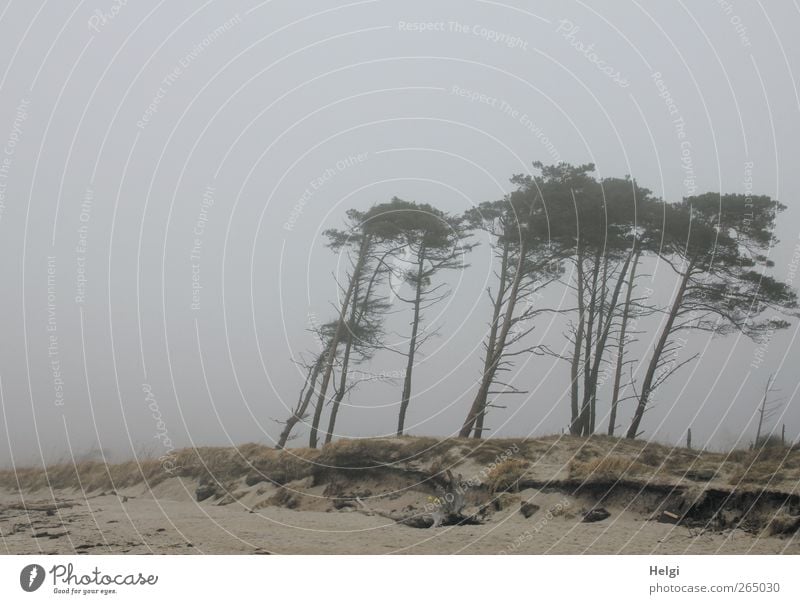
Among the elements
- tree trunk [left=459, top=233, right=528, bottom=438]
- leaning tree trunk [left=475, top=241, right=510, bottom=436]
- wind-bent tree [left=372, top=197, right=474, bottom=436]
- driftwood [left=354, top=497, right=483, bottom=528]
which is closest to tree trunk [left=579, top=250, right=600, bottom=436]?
tree trunk [left=459, top=233, right=528, bottom=438]

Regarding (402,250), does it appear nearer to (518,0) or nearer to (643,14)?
(518,0)

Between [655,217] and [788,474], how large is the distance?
7.64 ft

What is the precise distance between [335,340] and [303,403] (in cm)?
55

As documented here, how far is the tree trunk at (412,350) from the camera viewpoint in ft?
19.3

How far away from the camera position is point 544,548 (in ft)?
18.7

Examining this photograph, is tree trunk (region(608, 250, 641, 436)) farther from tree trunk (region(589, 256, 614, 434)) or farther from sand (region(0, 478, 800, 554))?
sand (region(0, 478, 800, 554))

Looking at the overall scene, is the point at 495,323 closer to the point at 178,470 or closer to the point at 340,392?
the point at 340,392

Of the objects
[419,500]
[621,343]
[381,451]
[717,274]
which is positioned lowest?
[419,500]

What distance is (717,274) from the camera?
20.5 feet

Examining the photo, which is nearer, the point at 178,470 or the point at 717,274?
the point at 178,470

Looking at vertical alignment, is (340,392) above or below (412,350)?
below

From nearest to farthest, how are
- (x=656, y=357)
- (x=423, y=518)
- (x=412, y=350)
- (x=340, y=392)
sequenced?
(x=423, y=518)
(x=340, y=392)
(x=412, y=350)
(x=656, y=357)

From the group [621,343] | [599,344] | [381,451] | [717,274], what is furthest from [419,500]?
[717,274]
